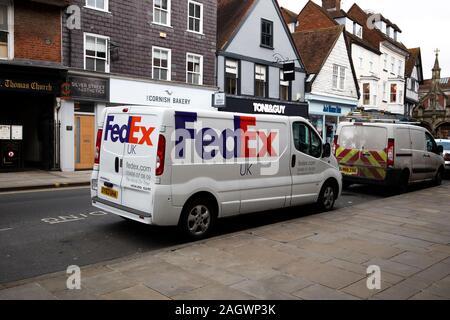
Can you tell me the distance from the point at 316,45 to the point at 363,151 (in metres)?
22.1

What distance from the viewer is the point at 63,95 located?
17.2m

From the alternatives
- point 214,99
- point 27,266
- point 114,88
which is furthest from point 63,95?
point 27,266

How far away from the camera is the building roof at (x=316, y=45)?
30.9 metres

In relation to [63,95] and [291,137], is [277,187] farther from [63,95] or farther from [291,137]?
[63,95]

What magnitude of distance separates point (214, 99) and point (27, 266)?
18.7m

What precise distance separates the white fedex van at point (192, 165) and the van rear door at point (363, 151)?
4.74 meters

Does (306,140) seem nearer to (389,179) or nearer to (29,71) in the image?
(389,179)

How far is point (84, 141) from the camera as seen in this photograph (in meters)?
18.4

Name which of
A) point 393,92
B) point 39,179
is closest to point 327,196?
point 39,179

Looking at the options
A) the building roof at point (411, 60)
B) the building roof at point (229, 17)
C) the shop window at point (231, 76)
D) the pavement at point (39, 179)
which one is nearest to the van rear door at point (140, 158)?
the pavement at point (39, 179)

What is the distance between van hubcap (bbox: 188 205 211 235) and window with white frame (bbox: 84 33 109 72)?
44.5 feet

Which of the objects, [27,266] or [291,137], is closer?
[27,266]

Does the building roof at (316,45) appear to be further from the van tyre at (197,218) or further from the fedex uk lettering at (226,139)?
the van tyre at (197,218)

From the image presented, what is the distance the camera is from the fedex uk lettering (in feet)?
21.4
